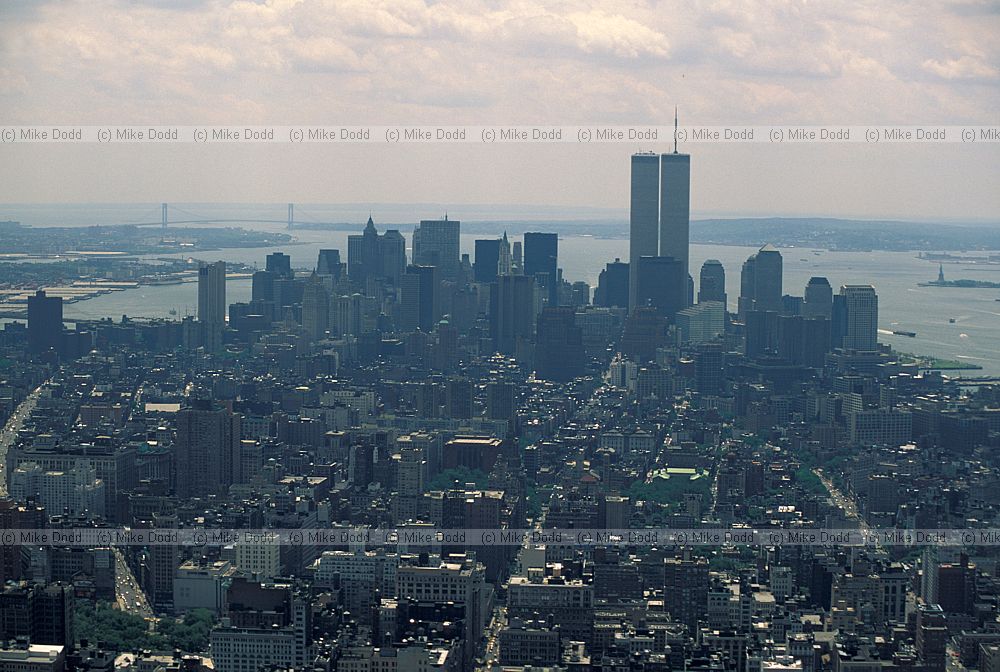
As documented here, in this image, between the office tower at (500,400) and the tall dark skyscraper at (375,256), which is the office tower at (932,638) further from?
the tall dark skyscraper at (375,256)

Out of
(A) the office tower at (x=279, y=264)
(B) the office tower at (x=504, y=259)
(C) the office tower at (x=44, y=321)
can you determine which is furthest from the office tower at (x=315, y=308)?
(C) the office tower at (x=44, y=321)

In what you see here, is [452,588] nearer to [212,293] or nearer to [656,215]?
[212,293]

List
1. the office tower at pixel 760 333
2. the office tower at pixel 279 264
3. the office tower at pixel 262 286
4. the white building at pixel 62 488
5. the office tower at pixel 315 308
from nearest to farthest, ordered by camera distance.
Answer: the white building at pixel 62 488 < the office tower at pixel 760 333 < the office tower at pixel 315 308 < the office tower at pixel 262 286 < the office tower at pixel 279 264

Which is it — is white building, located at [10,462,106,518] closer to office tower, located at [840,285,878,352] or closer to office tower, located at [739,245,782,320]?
office tower, located at [840,285,878,352]

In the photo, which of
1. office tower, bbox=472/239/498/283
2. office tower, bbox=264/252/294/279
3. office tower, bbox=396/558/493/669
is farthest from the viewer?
office tower, bbox=264/252/294/279

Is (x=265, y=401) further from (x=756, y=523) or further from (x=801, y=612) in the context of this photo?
(x=801, y=612)

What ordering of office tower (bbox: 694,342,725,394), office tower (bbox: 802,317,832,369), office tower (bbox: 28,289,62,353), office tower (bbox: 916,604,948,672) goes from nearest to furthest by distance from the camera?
office tower (bbox: 916,604,948,672)
office tower (bbox: 28,289,62,353)
office tower (bbox: 694,342,725,394)
office tower (bbox: 802,317,832,369)

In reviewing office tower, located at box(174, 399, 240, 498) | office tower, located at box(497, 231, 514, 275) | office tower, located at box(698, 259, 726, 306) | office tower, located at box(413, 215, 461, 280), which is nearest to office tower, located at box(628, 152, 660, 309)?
office tower, located at box(698, 259, 726, 306)
